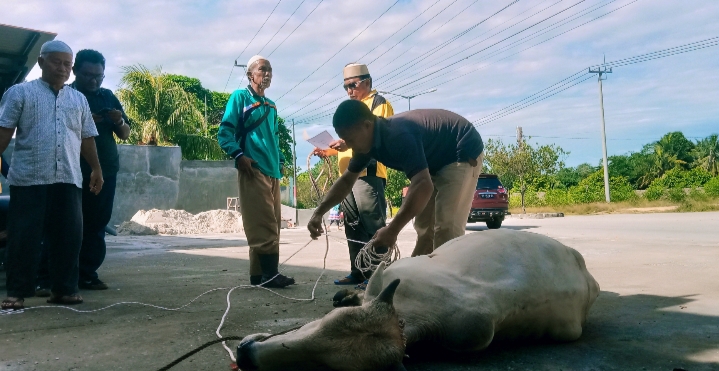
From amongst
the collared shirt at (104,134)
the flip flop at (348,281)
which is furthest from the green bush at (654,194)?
the collared shirt at (104,134)

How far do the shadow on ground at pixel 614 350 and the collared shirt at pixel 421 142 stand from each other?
44.3 inches

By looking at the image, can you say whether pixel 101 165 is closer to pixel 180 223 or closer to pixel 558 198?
pixel 180 223

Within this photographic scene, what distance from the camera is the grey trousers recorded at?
4.93 metres

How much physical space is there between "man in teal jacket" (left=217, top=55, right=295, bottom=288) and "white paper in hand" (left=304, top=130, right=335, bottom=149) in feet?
1.54

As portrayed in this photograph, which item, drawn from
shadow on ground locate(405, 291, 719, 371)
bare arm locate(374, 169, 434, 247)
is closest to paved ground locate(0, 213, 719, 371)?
shadow on ground locate(405, 291, 719, 371)

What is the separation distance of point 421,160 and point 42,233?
258cm

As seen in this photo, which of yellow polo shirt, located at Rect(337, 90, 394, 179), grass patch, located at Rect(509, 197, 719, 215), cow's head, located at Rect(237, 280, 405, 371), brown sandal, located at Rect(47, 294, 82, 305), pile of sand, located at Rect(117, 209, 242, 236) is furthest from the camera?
grass patch, located at Rect(509, 197, 719, 215)

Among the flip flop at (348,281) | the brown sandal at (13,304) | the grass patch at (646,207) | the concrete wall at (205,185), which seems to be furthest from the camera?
the concrete wall at (205,185)

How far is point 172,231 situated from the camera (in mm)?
19766

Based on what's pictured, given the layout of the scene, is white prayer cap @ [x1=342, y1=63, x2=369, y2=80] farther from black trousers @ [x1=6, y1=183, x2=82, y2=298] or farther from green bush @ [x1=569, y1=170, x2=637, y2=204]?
green bush @ [x1=569, y1=170, x2=637, y2=204]

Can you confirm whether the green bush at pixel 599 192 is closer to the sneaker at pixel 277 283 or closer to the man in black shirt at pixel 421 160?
the sneaker at pixel 277 283

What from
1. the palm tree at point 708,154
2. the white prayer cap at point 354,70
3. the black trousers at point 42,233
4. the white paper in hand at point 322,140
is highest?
the palm tree at point 708,154

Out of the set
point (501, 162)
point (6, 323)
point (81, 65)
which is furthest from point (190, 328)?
point (501, 162)

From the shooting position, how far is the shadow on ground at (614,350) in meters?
2.38
